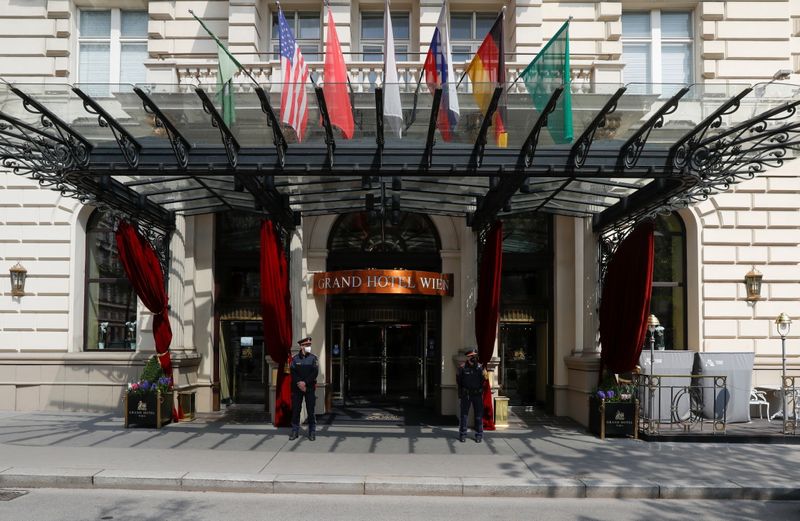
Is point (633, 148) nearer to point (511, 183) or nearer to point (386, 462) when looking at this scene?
point (511, 183)

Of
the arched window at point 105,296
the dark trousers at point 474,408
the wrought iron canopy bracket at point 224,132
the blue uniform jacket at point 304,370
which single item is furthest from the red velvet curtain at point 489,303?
the arched window at point 105,296

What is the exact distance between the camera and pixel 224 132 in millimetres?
10227

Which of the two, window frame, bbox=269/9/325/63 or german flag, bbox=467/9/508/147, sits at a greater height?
window frame, bbox=269/9/325/63

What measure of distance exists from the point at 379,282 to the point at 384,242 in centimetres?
186

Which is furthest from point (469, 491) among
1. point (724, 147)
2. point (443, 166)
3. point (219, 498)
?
point (724, 147)

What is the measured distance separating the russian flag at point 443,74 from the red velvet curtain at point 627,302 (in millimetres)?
4601

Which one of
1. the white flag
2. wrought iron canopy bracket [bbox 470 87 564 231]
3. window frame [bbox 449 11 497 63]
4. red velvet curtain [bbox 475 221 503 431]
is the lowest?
red velvet curtain [bbox 475 221 503 431]

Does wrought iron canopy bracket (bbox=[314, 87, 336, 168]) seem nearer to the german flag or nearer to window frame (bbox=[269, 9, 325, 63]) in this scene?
the german flag

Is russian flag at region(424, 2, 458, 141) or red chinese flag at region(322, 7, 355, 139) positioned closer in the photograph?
russian flag at region(424, 2, 458, 141)

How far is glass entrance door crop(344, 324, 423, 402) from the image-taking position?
1808 cm

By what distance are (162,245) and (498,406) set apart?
7993 millimetres

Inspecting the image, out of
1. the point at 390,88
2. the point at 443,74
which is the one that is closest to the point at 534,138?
the point at 443,74

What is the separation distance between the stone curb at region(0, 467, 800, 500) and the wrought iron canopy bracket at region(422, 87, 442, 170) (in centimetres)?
464

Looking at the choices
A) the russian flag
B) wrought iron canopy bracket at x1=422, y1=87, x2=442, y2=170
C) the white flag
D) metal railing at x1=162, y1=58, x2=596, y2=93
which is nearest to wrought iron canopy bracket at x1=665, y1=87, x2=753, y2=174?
the russian flag
